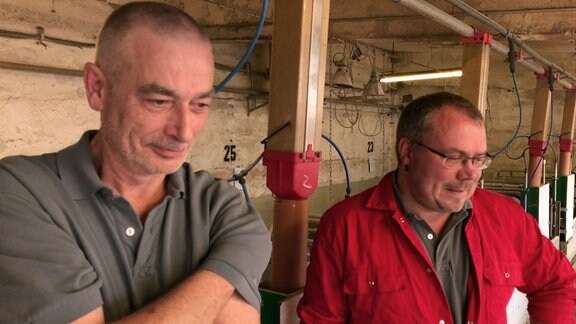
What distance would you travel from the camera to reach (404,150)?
70.8 inches

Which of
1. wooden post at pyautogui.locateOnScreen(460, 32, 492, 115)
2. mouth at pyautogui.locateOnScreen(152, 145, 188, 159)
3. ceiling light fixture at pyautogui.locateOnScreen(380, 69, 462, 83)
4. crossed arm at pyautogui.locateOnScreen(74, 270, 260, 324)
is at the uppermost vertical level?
ceiling light fixture at pyautogui.locateOnScreen(380, 69, 462, 83)

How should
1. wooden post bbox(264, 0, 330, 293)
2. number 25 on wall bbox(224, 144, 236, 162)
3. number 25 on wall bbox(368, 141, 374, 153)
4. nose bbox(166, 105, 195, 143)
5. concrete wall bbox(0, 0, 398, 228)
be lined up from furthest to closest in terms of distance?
1. number 25 on wall bbox(368, 141, 374, 153)
2. number 25 on wall bbox(224, 144, 236, 162)
3. concrete wall bbox(0, 0, 398, 228)
4. wooden post bbox(264, 0, 330, 293)
5. nose bbox(166, 105, 195, 143)

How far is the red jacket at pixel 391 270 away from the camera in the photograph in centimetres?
157

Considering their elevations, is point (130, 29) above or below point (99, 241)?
above

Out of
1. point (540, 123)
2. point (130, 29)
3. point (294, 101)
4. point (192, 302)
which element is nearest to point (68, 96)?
point (294, 101)

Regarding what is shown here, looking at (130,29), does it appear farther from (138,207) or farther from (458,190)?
(458,190)

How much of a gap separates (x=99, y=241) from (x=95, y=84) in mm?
289

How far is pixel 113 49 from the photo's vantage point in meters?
0.88

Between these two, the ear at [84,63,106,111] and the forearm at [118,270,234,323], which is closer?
the forearm at [118,270,234,323]

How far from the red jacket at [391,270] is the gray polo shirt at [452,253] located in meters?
0.03

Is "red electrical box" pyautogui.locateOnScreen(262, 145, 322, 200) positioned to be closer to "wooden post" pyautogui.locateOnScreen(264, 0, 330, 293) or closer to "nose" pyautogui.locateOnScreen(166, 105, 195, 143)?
"wooden post" pyautogui.locateOnScreen(264, 0, 330, 293)

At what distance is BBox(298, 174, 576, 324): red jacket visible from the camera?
5.15 ft

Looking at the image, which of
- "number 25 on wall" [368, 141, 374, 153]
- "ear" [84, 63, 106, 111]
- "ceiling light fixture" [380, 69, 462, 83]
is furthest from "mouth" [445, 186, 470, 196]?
"number 25 on wall" [368, 141, 374, 153]

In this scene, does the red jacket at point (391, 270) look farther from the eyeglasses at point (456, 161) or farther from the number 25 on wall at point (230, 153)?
the number 25 on wall at point (230, 153)
